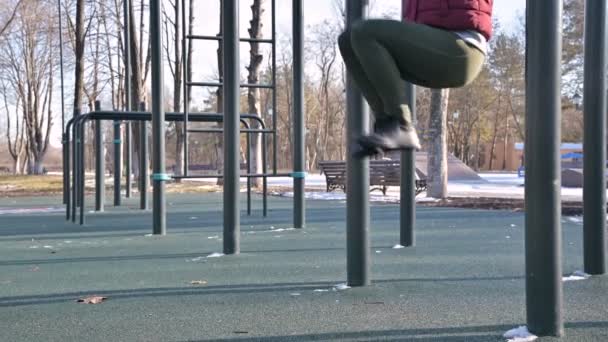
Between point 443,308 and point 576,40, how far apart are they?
28.5 meters

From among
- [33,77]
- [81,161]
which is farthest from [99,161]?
[33,77]

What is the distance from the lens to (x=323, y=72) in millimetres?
39500

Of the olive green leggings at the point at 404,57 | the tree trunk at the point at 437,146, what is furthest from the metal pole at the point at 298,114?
the tree trunk at the point at 437,146

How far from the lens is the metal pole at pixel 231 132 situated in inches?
173

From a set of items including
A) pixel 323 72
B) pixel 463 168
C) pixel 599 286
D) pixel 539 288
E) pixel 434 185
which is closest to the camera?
pixel 539 288

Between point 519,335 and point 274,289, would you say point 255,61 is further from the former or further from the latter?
point 519,335

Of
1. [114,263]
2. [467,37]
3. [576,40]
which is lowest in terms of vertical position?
[114,263]

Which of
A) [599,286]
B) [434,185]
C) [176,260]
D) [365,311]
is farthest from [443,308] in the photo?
[434,185]

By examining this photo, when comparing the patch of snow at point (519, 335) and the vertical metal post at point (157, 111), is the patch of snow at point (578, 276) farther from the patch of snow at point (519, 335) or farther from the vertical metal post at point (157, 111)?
the vertical metal post at point (157, 111)

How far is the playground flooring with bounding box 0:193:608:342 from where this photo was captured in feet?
7.80

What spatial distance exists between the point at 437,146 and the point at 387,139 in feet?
30.8

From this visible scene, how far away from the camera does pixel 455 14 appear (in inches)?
78.2

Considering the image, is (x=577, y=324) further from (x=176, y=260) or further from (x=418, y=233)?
(x=418, y=233)

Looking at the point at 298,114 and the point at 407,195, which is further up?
the point at 298,114
